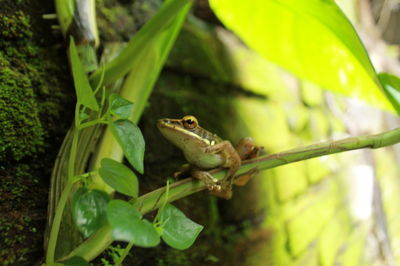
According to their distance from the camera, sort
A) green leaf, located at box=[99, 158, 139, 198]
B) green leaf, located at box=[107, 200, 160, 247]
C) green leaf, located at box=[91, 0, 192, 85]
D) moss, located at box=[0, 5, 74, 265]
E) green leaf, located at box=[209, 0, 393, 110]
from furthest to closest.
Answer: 1. green leaf, located at box=[209, 0, 393, 110]
2. green leaf, located at box=[91, 0, 192, 85]
3. moss, located at box=[0, 5, 74, 265]
4. green leaf, located at box=[99, 158, 139, 198]
5. green leaf, located at box=[107, 200, 160, 247]

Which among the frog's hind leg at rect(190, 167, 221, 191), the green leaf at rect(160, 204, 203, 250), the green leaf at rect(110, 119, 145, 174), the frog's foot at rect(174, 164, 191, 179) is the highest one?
the green leaf at rect(110, 119, 145, 174)

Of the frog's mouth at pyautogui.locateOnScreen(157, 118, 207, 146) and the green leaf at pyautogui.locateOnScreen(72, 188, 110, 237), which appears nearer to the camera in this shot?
the green leaf at pyautogui.locateOnScreen(72, 188, 110, 237)

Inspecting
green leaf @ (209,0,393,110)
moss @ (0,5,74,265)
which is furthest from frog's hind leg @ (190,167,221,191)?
green leaf @ (209,0,393,110)

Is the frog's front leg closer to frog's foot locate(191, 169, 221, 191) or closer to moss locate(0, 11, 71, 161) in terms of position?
frog's foot locate(191, 169, 221, 191)

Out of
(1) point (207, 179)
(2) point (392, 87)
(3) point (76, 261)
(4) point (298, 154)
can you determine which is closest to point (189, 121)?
(1) point (207, 179)

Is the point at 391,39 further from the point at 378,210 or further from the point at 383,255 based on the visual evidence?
→ the point at 383,255

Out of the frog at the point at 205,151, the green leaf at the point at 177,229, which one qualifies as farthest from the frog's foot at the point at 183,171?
the green leaf at the point at 177,229

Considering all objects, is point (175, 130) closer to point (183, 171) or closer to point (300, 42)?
point (183, 171)
